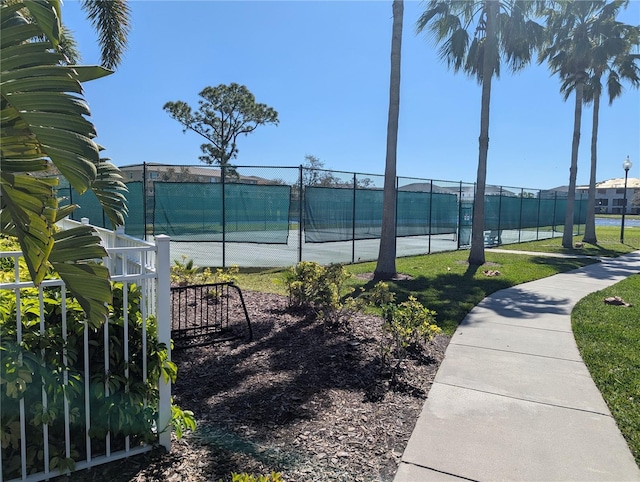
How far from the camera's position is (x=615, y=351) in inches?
200

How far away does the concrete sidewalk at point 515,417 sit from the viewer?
9.23 feet

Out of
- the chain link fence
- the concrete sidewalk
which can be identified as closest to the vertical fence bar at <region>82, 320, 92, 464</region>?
the concrete sidewalk

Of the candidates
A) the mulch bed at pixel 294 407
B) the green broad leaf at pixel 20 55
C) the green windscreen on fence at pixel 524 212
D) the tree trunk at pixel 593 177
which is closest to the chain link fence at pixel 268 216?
the green windscreen on fence at pixel 524 212

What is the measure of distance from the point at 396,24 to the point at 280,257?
6552mm

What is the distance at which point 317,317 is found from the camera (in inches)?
229

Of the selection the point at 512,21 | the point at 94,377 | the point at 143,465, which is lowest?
the point at 143,465

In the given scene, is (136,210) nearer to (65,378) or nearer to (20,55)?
(65,378)

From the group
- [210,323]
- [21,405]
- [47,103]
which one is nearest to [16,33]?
[47,103]

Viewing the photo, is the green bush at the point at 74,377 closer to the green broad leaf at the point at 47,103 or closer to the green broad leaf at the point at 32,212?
the green broad leaf at the point at 32,212

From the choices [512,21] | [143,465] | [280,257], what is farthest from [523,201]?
[143,465]

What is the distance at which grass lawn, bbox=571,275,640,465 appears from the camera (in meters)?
3.56

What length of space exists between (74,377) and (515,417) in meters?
3.09

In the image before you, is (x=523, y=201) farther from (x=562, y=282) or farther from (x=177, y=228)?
(x=177, y=228)

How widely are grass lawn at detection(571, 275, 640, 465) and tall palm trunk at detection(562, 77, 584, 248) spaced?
35.8ft
